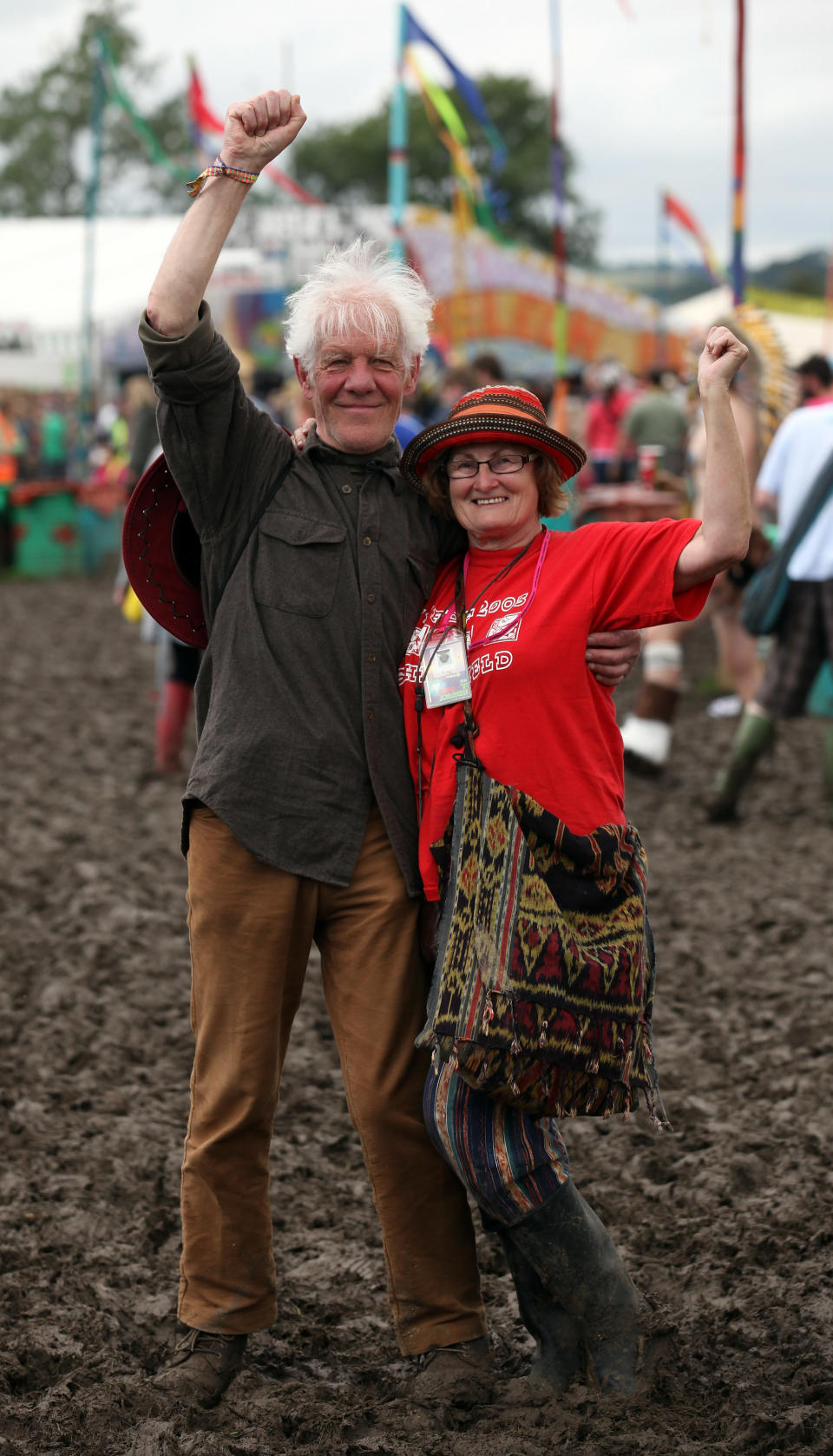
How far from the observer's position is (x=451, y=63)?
12.7 meters

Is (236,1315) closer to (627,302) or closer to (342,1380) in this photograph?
(342,1380)

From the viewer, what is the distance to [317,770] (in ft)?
8.75

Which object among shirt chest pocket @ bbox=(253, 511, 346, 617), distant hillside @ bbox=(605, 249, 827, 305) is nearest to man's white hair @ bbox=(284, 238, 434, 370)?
shirt chest pocket @ bbox=(253, 511, 346, 617)

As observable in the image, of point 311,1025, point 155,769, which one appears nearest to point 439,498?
point 311,1025

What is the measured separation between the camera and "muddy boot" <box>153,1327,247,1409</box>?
2779 millimetres

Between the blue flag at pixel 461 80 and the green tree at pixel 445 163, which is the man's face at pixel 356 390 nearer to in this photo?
the blue flag at pixel 461 80

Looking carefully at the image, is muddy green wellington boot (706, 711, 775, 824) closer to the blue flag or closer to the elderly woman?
the elderly woman

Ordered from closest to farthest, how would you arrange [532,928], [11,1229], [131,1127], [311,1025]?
[532,928]
[11,1229]
[131,1127]
[311,1025]

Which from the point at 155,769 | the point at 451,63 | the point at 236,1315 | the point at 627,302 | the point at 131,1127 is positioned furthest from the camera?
the point at 627,302

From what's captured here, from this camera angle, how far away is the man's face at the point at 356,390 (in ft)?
8.73

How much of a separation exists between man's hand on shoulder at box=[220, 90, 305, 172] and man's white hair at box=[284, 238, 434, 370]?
9.8 inches

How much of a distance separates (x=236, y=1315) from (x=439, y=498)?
1.56 m

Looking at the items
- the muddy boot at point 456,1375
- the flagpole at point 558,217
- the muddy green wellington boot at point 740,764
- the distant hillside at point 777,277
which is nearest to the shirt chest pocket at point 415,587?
the muddy boot at point 456,1375

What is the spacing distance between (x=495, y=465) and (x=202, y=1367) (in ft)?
5.68
